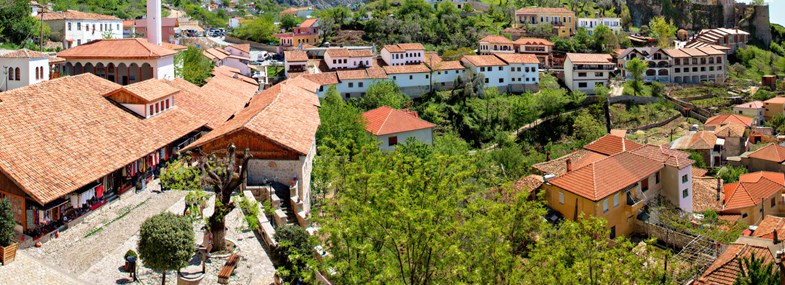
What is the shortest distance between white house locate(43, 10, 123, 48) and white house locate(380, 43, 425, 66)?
23.8 m

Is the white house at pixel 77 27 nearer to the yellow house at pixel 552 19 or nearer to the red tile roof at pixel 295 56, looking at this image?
the red tile roof at pixel 295 56

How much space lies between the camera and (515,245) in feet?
45.4

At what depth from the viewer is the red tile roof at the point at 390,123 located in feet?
125

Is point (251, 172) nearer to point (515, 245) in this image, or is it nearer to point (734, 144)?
point (515, 245)

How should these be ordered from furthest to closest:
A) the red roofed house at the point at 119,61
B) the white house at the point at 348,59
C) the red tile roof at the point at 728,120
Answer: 1. the white house at the point at 348,59
2. the red tile roof at the point at 728,120
3. the red roofed house at the point at 119,61

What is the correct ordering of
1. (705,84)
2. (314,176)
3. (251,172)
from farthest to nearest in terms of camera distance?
(705,84), (314,176), (251,172)

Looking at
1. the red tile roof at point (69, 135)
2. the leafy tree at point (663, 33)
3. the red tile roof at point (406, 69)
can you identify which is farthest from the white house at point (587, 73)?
the red tile roof at point (69, 135)

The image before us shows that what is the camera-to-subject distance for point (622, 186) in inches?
1039

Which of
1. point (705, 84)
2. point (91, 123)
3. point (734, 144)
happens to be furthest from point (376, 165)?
point (705, 84)

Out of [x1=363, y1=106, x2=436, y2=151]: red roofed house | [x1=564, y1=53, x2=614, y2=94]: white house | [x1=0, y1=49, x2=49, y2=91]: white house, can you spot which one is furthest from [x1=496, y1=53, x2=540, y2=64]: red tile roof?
[x1=0, y1=49, x2=49, y2=91]: white house

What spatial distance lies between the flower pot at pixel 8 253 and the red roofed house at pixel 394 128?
23.8m

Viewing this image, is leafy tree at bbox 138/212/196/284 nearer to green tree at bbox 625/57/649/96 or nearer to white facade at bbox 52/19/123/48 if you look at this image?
white facade at bbox 52/19/123/48

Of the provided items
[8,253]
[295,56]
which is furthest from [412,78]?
[8,253]

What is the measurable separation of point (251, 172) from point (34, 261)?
743 cm
